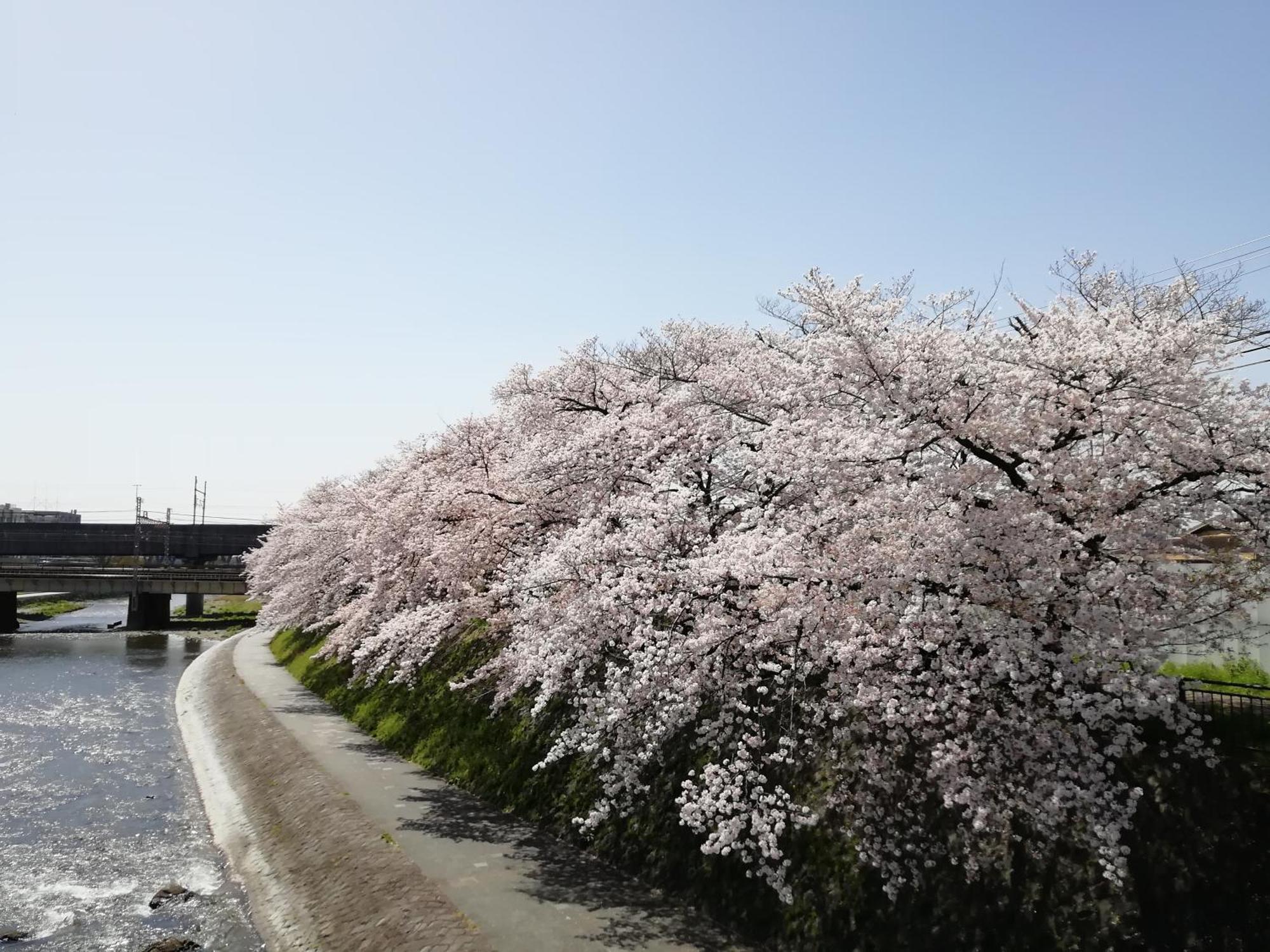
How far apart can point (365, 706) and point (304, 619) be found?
52.3ft

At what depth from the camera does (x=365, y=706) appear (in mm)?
32250

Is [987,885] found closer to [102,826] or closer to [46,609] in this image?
[102,826]

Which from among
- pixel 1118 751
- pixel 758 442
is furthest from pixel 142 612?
pixel 1118 751

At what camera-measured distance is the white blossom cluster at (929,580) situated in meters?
11.3

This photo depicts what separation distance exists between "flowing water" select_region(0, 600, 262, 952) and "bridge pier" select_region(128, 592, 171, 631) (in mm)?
29978

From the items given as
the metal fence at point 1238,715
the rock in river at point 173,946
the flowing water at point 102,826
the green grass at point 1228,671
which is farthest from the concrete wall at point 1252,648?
the rock in river at point 173,946

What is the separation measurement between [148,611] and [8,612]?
10442 millimetres

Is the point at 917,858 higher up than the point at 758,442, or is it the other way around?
the point at 758,442

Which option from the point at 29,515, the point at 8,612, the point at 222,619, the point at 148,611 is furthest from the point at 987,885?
the point at 29,515

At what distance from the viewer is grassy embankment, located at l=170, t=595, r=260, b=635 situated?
257ft

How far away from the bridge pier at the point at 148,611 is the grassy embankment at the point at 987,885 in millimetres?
68227

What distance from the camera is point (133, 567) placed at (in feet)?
317

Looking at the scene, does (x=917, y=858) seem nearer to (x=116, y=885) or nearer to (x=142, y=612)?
(x=116, y=885)

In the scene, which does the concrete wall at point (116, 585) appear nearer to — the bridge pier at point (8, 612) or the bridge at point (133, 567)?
the bridge at point (133, 567)
